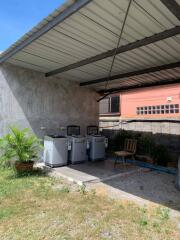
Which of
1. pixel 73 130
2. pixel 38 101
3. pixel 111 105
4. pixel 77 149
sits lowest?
pixel 77 149

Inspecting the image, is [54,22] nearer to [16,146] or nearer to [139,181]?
[16,146]

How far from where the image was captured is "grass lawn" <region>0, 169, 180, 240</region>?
291cm

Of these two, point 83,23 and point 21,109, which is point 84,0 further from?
point 21,109

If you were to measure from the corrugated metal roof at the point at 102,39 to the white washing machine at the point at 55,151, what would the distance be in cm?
245

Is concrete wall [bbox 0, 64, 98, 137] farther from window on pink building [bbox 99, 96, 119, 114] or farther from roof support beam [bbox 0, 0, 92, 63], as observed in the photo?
window on pink building [bbox 99, 96, 119, 114]

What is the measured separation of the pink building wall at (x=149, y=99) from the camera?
497 inches

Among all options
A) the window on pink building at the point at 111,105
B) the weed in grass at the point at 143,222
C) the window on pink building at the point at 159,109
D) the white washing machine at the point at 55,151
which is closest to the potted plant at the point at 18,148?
the white washing machine at the point at 55,151

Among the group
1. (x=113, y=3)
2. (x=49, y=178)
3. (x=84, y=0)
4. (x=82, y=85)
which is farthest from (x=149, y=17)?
(x=82, y=85)

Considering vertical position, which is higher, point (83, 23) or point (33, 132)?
point (83, 23)

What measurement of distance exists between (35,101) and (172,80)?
16.7ft

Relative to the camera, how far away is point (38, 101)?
743 centimetres

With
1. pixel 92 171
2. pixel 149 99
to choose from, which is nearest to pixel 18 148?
pixel 92 171

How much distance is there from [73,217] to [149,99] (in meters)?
11.8

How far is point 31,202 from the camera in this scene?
393 cm
